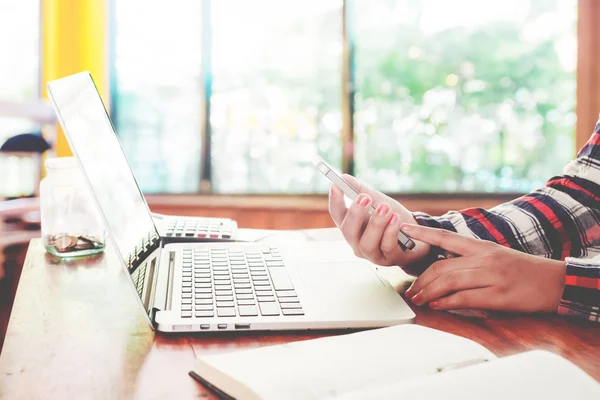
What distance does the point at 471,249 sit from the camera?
2.24 ft

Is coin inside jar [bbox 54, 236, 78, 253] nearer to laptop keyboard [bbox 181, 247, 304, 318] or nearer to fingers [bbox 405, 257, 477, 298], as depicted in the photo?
laptop keyboard [bbox 181, 247, 304, 318]

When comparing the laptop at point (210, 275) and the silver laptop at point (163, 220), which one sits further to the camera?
the silver laptop at point (163, 220)

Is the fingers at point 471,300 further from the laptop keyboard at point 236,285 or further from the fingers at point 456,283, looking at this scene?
the laptop keyboard at point 236,285

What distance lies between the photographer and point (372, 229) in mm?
724

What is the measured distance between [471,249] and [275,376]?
358 millimetres

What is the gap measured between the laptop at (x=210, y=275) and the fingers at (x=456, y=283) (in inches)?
1.5

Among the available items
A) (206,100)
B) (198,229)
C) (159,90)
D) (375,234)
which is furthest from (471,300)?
(159,90)

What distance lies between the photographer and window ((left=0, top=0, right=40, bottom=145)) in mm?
2902

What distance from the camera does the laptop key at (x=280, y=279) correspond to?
68 centimetres

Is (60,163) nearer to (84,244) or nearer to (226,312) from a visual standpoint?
(84,244)

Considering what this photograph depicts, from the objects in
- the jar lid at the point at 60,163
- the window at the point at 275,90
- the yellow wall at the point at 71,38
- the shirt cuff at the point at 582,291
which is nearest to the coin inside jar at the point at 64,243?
the jar lid at the point at 60,163

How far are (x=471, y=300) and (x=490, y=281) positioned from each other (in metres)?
0.03

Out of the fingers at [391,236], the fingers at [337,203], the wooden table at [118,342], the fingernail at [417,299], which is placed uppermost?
the fingers at [337,203]

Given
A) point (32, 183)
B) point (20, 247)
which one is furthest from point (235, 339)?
point (32, 183)
